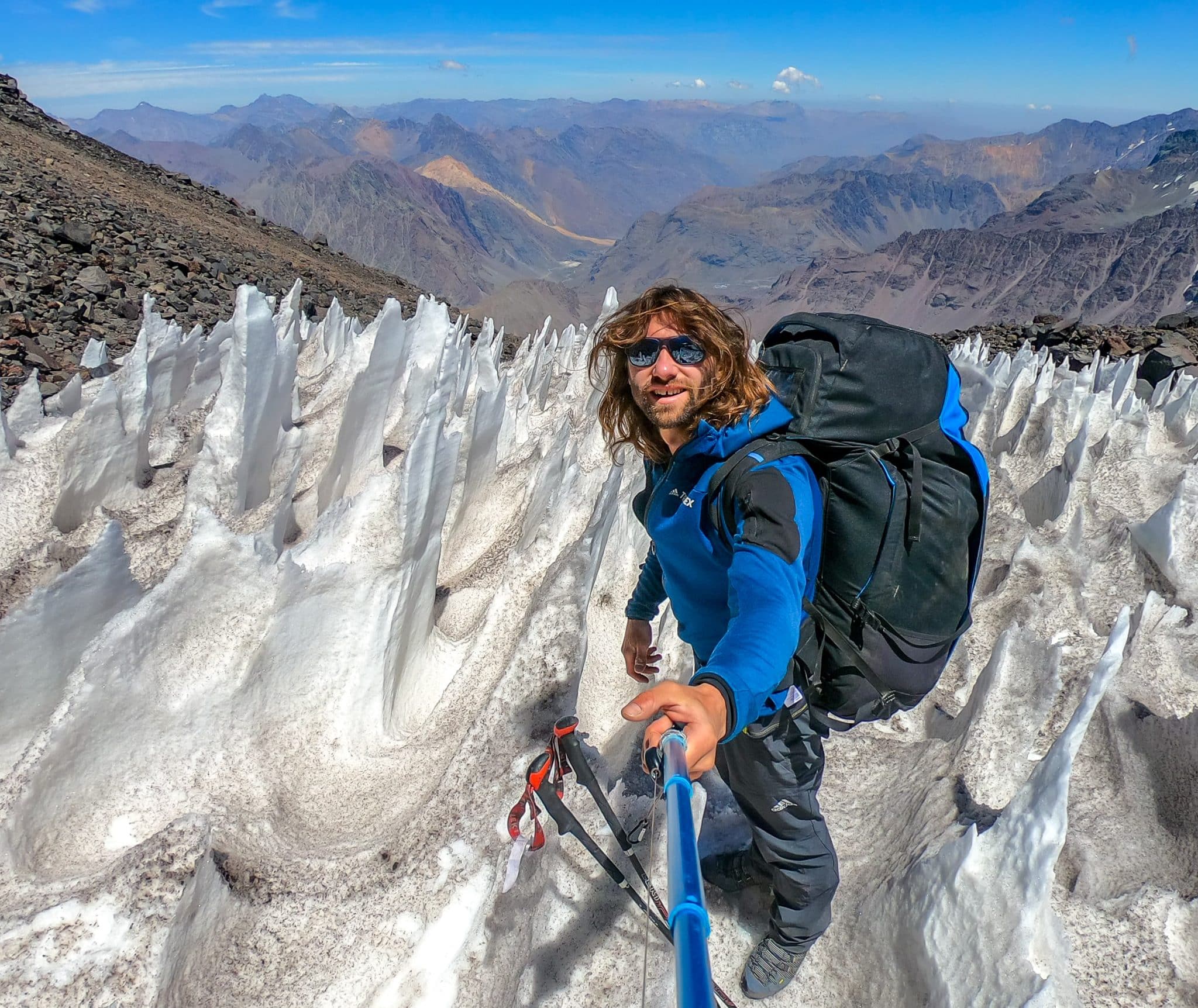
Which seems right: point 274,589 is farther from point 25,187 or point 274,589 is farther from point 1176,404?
point 25,187

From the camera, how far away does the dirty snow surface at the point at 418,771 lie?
6.95 ft

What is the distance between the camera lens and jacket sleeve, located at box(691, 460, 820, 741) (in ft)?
4.82

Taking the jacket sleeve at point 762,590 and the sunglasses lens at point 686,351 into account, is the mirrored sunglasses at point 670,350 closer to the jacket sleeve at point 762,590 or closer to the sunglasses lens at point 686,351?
the sunglasses lens at point 686,351

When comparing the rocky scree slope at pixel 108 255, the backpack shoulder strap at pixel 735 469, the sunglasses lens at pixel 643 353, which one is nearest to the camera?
the backpack shoulder strap at pixel 735 469

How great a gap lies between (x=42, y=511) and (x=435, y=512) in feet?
7.34

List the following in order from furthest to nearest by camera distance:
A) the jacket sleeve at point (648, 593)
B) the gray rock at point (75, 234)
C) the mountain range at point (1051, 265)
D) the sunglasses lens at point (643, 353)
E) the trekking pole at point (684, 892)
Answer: the mountain range at point (1051, 265) → the gray rock at point (75, 234) → the jacket sleeve at point (648, 593) → the sunglasses lens at point (643, 353) → the trekking pole at point (684, 892)

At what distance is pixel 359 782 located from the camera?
2.79 m

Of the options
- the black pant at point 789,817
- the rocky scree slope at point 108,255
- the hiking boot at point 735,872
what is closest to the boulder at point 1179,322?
the rocky scree slope at point 108,255

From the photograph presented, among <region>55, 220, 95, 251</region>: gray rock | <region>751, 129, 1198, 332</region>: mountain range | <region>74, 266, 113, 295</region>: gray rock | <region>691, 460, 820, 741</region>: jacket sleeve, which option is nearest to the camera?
<region>691, 460, 820, 741</region>: jacket sleeve

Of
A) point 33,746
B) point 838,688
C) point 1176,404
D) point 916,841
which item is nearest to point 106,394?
point 33,746

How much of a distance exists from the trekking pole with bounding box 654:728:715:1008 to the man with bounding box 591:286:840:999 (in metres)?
0.07

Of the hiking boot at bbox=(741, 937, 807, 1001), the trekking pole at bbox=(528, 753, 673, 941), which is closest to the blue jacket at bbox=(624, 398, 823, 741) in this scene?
the trekking pole at bbox=(528, 753, 673, 941)

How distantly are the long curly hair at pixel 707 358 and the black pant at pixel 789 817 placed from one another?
0.90 meters

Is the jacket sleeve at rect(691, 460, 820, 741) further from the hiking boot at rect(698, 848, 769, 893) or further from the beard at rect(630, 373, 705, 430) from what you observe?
the hiking boot at rect(698, 848, 769, 893)
